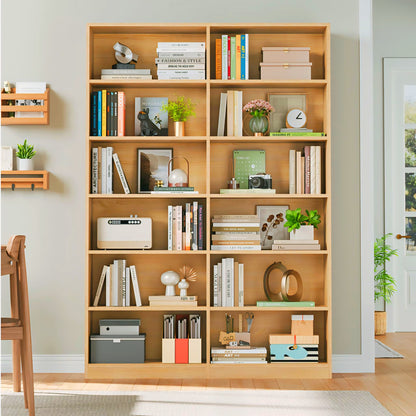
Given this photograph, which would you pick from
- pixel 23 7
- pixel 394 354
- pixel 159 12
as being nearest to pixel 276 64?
pixel 159 12

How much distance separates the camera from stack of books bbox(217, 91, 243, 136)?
147 inches

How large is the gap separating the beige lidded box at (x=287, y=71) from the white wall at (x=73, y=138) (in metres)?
0.26

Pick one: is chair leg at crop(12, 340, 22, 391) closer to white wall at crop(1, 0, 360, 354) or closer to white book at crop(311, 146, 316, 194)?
white wall at crop(1, 0, 360, 354)

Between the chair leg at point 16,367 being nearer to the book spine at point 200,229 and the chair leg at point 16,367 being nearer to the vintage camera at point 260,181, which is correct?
the book spine at point 200,229

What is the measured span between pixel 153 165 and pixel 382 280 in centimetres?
256

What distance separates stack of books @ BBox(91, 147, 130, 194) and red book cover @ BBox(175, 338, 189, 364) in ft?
3.22

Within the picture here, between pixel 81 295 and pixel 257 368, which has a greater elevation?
pixel 81 295

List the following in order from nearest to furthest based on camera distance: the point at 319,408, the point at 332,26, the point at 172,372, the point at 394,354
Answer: the point at 319,408
the point at 172,372
the point at 332,26
the point at 394,354

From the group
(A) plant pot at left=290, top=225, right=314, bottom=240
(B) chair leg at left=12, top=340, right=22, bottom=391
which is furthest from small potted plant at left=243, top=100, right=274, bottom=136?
(B) chair leg at left=12, top=340, right=22, bottom=391

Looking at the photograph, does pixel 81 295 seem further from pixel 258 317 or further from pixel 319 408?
pixel 319 408

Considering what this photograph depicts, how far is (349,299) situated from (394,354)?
0.79 m

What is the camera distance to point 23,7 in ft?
12.6

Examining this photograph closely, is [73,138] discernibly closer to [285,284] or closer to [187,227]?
[187,227]

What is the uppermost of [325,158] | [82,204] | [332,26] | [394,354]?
[332,26]
